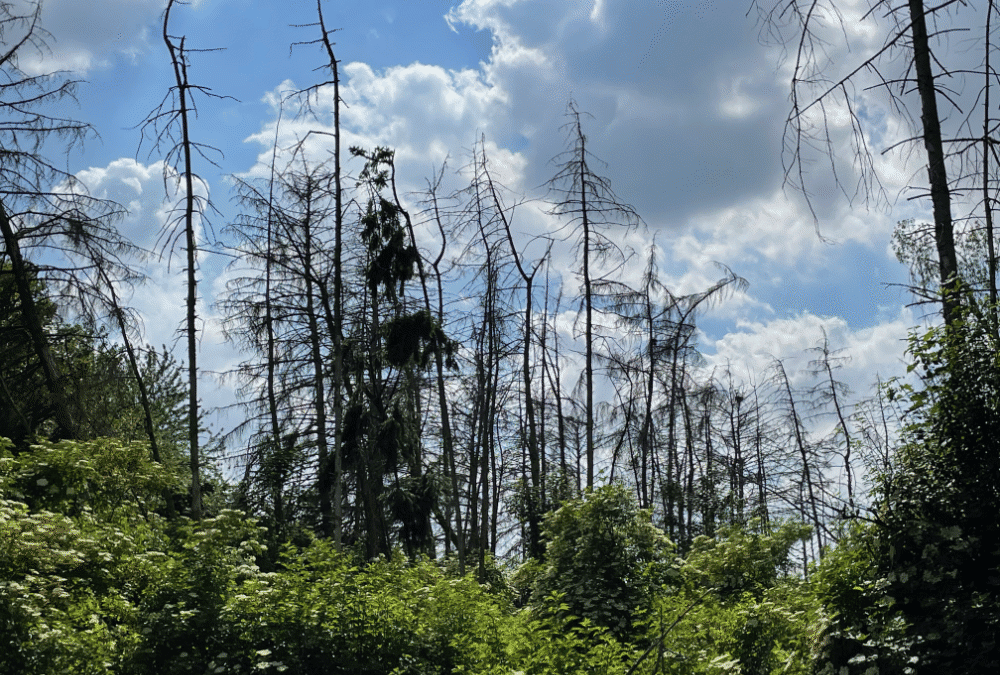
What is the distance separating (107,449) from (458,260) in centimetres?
734

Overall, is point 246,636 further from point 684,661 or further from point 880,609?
point 880,609

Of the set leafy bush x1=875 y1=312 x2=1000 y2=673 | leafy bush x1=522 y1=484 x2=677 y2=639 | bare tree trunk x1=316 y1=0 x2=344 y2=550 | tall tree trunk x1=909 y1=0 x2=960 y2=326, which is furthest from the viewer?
bare tree trunk x1=316 y1=0 x2=344 y2=550

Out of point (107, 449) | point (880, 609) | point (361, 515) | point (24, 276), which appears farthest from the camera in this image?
point (361, 515)

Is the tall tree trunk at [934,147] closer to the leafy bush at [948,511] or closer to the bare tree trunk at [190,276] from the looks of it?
the leafy bush at [948,511]

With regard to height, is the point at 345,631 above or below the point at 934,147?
below

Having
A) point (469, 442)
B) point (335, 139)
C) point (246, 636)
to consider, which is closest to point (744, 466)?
point (469, 442)

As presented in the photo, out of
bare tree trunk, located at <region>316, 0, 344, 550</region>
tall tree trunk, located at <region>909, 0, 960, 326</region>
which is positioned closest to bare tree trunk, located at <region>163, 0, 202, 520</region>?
bare tree trunk, located at <region>316, 0, 344, 550</region>

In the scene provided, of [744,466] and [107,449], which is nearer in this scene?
[107,449]

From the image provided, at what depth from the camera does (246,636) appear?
296 inches

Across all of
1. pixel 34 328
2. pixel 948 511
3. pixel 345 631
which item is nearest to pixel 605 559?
pixel 345 631

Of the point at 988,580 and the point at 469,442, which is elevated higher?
the point at 469,442

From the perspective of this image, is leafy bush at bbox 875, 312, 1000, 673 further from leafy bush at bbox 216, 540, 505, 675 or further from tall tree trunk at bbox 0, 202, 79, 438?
tall tree trunk at bbox 0, 202, 79, 438

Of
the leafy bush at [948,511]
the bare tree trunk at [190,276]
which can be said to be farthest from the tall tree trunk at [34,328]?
the leafy bush at [948,511]

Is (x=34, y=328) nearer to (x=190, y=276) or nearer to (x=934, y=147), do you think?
(x=190, y=276)
